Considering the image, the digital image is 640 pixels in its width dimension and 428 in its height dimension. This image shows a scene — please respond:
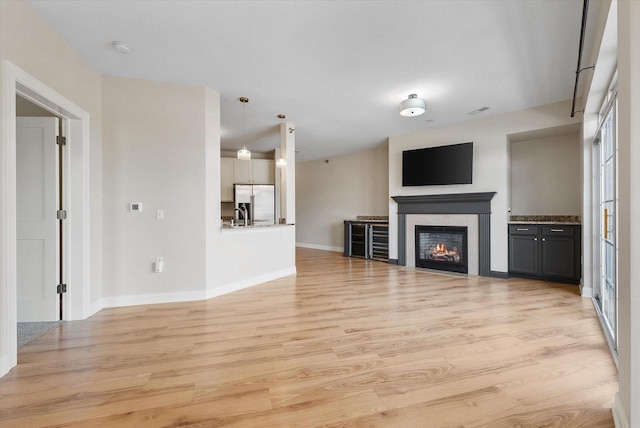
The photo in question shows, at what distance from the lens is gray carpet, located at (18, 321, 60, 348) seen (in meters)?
2.63

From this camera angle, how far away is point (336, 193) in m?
9.01

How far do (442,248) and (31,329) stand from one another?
6074mm

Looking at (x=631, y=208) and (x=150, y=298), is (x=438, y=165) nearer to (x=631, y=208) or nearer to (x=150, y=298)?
(x=631, y=208)

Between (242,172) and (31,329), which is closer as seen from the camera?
(31,329)

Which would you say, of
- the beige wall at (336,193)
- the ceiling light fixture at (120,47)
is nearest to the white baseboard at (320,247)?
A: the beige wall at (336,193)

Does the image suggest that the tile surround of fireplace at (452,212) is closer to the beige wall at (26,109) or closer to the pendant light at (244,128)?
the pendant light at (244,128)

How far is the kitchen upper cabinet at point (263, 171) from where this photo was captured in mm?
7778

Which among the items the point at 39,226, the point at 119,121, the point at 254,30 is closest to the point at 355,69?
the point at 254,30

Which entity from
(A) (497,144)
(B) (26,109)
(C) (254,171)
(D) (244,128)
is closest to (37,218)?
(B) (26,109)

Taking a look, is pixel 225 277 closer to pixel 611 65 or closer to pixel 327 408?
pixel 327 408

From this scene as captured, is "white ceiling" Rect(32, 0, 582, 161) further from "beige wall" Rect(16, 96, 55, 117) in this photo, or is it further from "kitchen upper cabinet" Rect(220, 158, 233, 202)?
"kitchen upper cabinet" Rect(220, 158, 233, 202)

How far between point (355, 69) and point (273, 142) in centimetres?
390

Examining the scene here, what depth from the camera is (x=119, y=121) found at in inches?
144

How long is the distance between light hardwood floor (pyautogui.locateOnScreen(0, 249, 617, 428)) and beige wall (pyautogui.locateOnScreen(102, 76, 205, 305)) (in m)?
0.46
